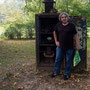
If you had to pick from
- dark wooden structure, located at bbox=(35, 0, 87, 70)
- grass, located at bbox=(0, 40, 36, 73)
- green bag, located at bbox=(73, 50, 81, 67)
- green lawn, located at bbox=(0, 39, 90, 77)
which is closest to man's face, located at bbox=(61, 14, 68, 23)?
dark wooden structure, located at bbox=(35, 0, 87, 70)

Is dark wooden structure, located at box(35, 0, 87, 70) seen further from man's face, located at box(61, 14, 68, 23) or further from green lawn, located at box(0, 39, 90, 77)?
green lawn, located at box(0, 39, 90, 77)

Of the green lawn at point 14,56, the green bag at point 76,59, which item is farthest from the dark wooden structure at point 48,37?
the green lawn at point 14,56

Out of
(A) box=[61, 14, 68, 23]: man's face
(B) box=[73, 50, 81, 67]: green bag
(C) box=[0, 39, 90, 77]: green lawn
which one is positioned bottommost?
(C) box=[0, 39, 90, 77]: green lawn

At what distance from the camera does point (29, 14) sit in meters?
19.9

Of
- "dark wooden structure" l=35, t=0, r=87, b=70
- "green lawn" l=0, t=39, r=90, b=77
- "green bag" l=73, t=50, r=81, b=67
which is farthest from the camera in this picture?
"green lawn" l=0, t=39, r=90, b=77

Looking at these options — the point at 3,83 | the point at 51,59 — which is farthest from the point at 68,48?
the point at 3,83

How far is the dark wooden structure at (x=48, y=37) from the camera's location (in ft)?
15.3

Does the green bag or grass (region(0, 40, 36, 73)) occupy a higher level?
the green bag

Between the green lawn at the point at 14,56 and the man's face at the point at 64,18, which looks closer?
the man's face at the point at 64,18

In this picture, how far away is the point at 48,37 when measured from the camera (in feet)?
17.0

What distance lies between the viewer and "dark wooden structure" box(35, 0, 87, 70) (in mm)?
4652

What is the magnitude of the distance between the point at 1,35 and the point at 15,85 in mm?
16124

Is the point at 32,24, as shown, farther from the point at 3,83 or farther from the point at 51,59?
the point at 3,83

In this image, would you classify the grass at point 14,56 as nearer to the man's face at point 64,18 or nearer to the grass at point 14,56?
the grass at point 14,56
